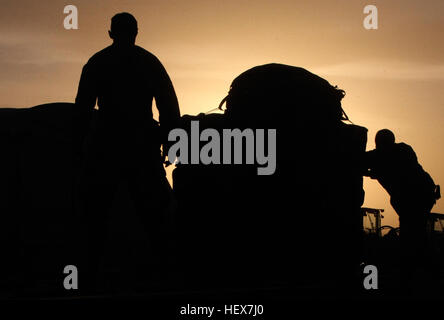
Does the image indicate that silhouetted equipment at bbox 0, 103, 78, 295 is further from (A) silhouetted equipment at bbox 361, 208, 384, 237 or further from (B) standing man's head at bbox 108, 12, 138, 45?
(A) silhouetted equipment at bbox 361, 208, 384, 237

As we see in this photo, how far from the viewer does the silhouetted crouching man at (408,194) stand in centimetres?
745

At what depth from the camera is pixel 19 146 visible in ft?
37.1

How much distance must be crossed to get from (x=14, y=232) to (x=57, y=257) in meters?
0.77

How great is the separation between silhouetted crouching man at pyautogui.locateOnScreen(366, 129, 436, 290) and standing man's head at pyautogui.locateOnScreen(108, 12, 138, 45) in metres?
2.81

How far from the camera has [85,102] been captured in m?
5.59

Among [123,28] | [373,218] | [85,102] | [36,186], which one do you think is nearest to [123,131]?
[85,102]

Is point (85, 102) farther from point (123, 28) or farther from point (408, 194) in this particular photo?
point (408, 194)

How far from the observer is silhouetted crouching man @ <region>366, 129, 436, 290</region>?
7449 millimetres

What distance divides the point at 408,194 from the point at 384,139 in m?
0.63

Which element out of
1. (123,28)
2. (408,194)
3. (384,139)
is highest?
(123,28)

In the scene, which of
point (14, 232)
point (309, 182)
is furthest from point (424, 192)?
point (14, 232)

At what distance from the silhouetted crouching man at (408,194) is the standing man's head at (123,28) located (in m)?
2.81

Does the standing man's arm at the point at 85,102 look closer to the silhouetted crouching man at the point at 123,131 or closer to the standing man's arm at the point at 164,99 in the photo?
the silhouetted crouching man at the point at 123,131

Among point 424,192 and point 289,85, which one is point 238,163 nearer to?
point 289,85
